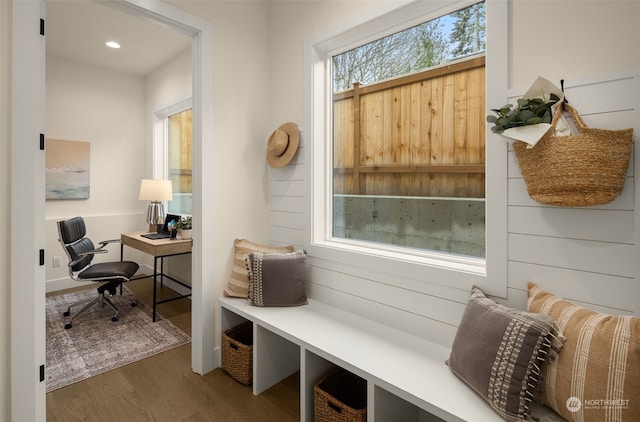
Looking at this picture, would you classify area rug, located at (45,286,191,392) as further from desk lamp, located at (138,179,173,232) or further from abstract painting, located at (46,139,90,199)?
abstract painting, located at (46,139,90,199)

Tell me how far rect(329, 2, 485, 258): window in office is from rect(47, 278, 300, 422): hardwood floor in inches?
44.6

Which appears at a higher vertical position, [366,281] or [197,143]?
[197,143]

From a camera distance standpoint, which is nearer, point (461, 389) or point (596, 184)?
point (596, 184)

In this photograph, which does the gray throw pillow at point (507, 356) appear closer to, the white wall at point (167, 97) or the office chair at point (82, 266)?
the office chair at point (82, 266)

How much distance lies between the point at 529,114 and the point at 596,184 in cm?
34

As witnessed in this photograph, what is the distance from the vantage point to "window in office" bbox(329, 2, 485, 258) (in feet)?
5.61

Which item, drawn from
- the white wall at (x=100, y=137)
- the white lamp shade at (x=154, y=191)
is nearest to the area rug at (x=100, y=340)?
the white wall at (x=100, y=137)

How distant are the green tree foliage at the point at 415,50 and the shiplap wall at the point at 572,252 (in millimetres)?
513

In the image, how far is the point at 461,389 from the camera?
4.30 ft

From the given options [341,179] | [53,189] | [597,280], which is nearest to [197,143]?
[341,179]

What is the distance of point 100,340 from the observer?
9.09ft

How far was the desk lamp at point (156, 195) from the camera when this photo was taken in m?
3.82

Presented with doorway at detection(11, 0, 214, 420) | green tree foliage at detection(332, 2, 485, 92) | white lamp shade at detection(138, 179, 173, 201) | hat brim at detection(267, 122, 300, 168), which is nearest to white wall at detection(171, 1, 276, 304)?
hat brim at detection(267, 122, 300, 168)

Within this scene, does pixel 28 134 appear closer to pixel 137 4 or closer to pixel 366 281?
pixel 137 4
